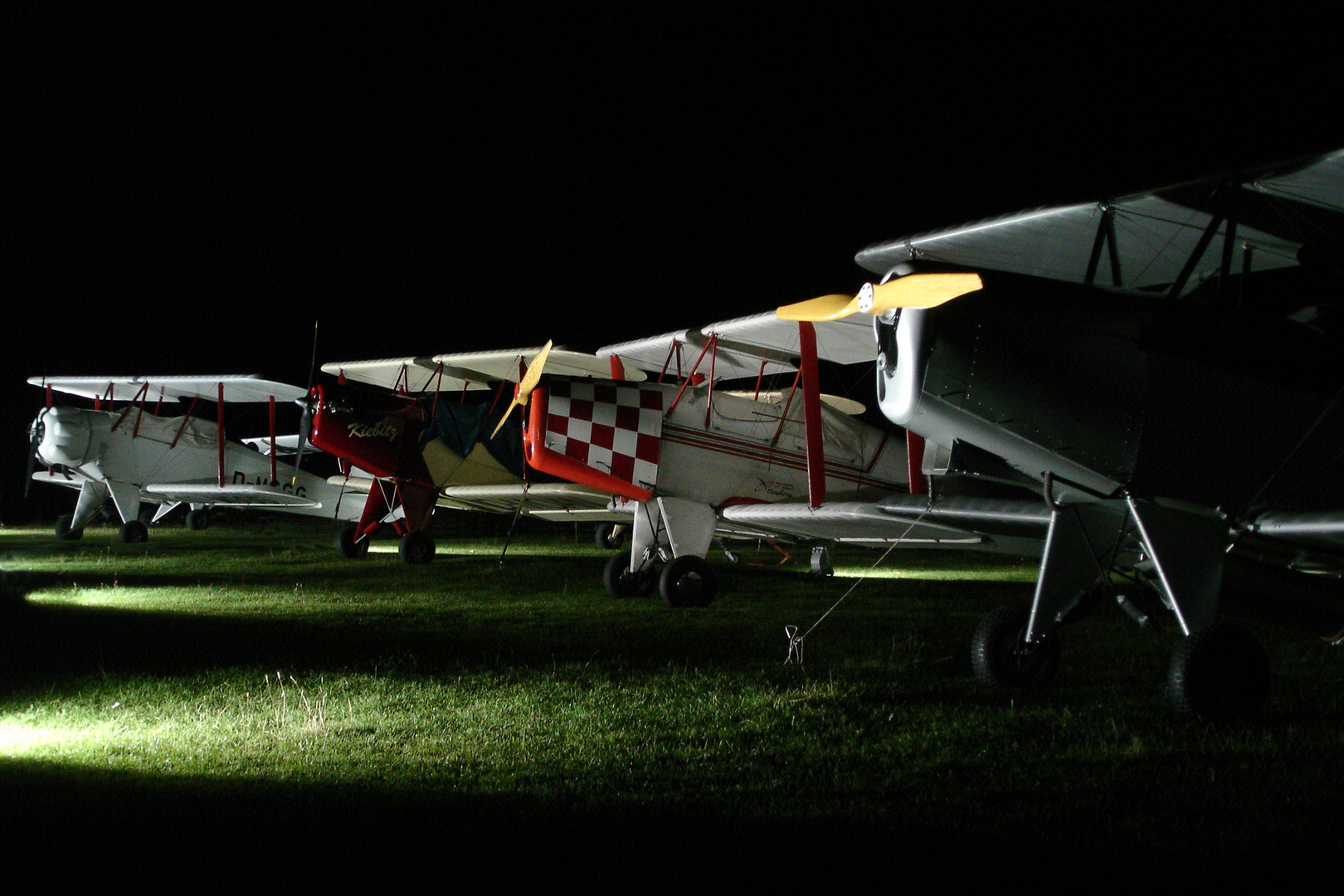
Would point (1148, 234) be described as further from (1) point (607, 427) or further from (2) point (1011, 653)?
(1) point (607, 427)

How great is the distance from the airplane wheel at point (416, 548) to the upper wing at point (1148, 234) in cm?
1078

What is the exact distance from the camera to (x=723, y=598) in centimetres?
1063

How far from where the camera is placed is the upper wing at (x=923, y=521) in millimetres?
5883

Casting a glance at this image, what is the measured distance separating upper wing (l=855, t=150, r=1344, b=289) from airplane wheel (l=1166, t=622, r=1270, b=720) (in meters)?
1.76

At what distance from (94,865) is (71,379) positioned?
77.6 ft

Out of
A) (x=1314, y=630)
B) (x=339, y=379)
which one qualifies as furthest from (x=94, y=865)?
(x=339, y=379)

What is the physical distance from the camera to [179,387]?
2138 cm

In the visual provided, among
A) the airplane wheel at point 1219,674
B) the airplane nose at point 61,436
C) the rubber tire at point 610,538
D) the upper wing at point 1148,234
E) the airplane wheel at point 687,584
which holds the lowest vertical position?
the rubber tire at point 610,538

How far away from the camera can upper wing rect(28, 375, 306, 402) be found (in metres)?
19.0

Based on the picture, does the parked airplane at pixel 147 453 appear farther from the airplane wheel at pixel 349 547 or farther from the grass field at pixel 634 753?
the grass field at pixel 634 753

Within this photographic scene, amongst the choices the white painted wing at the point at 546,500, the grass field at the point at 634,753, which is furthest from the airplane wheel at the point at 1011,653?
the white painted wing at the point at 546,500

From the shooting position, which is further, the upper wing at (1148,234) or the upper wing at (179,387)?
the upper wing at (179,387)

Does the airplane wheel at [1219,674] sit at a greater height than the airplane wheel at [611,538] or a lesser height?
greater

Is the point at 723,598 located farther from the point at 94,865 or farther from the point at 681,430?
→ the point at 94,865
